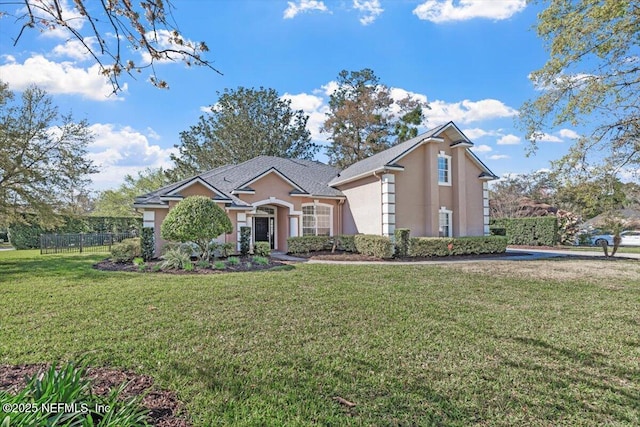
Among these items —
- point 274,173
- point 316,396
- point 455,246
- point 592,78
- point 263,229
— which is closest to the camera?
point 316,396

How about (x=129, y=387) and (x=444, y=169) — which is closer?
(x=129, y=387)

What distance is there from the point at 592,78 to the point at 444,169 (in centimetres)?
1002

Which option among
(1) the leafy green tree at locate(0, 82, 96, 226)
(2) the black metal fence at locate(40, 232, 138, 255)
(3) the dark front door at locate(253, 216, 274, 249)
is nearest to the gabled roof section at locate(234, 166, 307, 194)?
(3) the dark front door at locate(253, 216, 274, 249)

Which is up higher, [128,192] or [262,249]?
[128,192]

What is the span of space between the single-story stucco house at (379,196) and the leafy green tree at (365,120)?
1651 centimetres

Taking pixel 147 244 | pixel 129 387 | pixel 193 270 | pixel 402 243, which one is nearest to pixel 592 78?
pixel 402 243

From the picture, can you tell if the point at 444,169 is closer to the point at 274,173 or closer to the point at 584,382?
the point at 274,173

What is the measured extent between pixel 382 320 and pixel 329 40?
10.8m

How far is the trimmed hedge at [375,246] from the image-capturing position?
15.4 metres

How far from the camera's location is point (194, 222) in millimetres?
12320

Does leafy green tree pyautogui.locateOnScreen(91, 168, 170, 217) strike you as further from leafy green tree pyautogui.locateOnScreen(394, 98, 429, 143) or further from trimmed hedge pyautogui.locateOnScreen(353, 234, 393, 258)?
trimmed hedge pyautogui.locateOnScreen(353, 234, 393, 258)

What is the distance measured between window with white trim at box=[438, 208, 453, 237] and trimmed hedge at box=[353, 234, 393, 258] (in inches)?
202

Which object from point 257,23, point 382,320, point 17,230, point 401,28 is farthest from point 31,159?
point 382,320

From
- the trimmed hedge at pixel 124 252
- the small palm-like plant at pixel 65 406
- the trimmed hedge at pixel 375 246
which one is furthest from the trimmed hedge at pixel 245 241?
the small palm-like plant at pixel 65 406
